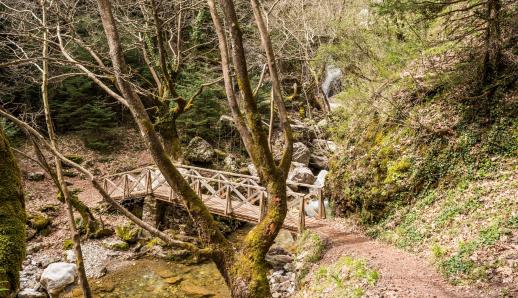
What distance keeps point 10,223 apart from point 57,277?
8189mm

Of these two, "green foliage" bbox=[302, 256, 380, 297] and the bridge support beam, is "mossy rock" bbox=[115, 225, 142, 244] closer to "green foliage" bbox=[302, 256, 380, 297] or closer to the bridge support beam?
the bridge support beam

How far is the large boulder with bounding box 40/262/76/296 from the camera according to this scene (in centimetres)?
947

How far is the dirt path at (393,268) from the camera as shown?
5309 mm

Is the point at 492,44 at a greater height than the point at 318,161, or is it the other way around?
the point at 492,44

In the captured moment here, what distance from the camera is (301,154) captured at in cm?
1855

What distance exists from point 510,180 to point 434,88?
127 inches

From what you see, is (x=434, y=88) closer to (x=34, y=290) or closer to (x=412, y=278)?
(x=412, y=278)

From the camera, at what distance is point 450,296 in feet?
16.5

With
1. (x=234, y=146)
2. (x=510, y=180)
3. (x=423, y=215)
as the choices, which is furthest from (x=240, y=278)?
(x=234, y=146)

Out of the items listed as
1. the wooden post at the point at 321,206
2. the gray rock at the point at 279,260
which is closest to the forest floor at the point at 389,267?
the wooden post at the point at 321,206

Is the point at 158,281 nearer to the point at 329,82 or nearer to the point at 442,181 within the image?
the point at 442,181

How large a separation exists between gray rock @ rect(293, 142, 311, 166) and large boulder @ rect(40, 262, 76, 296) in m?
A: 11.3

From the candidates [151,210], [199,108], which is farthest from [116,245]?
[199,108]

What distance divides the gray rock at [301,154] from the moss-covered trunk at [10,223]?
1590 centimetres
